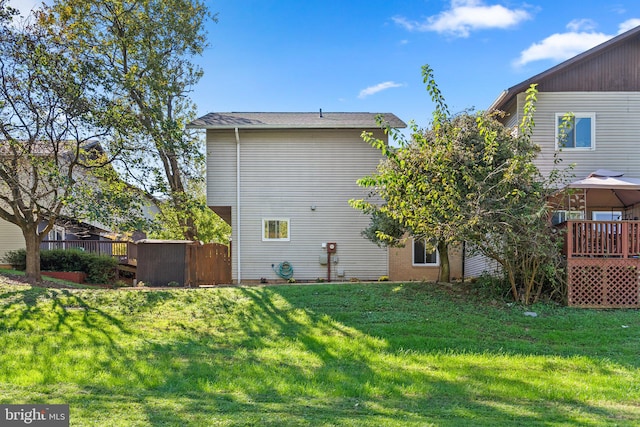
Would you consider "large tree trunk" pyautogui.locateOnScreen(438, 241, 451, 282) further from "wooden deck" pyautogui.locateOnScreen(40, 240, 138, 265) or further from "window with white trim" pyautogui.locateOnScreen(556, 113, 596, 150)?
"wooden deck" pyautogui.locateOnScreen(40, 240, 138, 265)

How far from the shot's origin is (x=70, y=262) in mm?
16031

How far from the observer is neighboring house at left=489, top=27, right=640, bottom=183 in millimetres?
12828

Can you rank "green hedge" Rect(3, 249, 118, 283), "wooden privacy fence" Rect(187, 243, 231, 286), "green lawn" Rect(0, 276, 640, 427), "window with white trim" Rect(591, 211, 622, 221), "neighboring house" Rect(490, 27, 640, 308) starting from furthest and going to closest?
1. "green hedge" Rect(3, 249, 118, 283)
2. "wooden privacy fence" Rect(187, 243, 231, 286)
3. "window with white trim" Rect(591, 211, 622, 221)
4. "neighboring house" Rect(490, 27, 640, 308)
5. "green lawn" Rect(0, 276, 640, 427)

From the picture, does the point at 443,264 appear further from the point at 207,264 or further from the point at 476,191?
the point at 207,264

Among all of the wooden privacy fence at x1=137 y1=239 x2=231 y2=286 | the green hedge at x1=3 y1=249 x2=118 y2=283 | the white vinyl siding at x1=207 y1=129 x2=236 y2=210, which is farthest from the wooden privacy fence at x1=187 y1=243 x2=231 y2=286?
the green hedge at x1=3 y1=249 x2=118 y2=283

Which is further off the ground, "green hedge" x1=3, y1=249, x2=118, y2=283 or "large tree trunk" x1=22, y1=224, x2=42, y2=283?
"large tree trunk" x1=22, y1=224, x2=42, y2=283

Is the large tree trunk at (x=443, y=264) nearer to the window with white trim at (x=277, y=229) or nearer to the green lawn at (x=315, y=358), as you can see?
the green lawn at (x=315, y=358)

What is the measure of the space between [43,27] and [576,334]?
1316 centimetres

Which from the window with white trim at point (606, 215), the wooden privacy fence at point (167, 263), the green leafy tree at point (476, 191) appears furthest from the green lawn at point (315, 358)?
the window with white trim at point (606, 215)

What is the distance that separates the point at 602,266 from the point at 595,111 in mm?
4815

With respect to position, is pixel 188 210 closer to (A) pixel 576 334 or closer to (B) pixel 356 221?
(B) pixel 356 221

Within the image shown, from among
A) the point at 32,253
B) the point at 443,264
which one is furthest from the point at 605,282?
the point at 32,253

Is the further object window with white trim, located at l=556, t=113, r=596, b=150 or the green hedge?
the green hedge

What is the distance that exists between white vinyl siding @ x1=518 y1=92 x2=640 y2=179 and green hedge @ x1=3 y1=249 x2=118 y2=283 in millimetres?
14473
